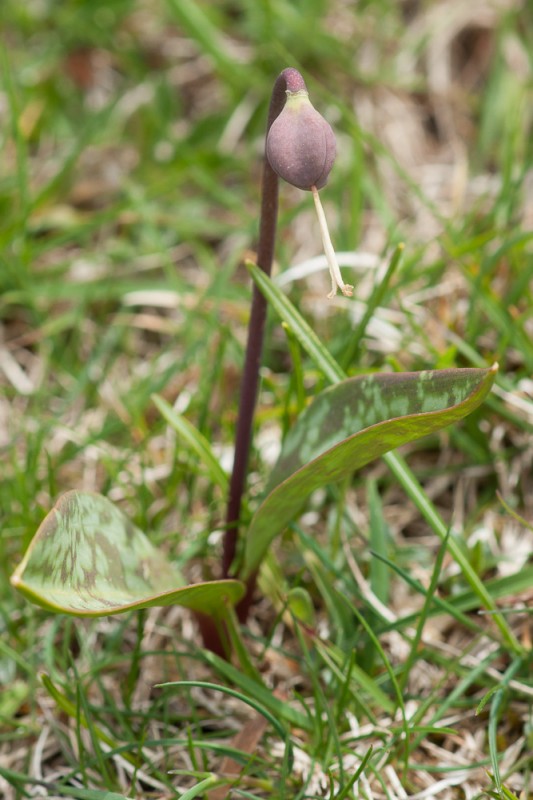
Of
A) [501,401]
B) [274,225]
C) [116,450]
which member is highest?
[274,225]

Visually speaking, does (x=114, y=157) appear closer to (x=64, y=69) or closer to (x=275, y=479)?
(x=64, y=69)

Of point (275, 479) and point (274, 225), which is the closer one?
point (274, 225)

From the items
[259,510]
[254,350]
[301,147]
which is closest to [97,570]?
[259,510]

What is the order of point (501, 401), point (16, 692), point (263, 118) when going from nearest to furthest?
point (16, 692) < point (501, 401) < point (263, 118)

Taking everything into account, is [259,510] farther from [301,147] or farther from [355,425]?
[301,147]

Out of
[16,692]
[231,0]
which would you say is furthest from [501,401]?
[231,0]

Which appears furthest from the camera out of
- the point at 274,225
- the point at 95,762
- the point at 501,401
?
the point at 501,401

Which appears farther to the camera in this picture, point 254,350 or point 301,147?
point 254,350
